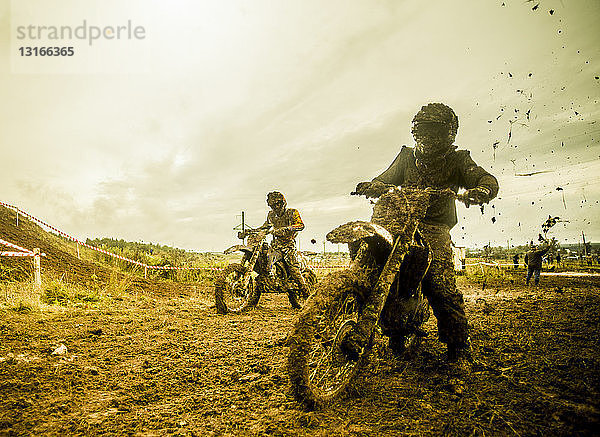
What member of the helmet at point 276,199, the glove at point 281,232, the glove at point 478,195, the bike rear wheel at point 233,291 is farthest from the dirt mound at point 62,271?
the glove at point 478,195

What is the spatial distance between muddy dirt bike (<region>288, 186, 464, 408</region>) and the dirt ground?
22cm

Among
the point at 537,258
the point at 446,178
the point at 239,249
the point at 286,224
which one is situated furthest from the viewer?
the point at 537,258

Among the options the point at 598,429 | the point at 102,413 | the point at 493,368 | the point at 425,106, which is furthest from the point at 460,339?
the point at 102,413

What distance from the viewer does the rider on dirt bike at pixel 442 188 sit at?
305 cm

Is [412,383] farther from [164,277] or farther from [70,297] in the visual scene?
[164,277]

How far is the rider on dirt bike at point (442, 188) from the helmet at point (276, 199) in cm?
430

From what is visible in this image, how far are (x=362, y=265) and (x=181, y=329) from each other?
3945mm

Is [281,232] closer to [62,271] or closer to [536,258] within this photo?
[62,271]

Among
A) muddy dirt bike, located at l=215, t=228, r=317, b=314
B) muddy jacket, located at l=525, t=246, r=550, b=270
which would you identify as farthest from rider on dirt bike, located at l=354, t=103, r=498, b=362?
muddy jacket, located at l=525, t=246, r=550, b=270

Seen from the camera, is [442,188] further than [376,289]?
Yes

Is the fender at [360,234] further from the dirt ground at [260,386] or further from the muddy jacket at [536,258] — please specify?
the muddy jacket at [536,258]

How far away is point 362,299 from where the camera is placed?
8.38 ft

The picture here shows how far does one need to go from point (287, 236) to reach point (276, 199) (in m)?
1.08

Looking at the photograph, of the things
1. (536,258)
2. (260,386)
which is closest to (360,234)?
(260,386)
